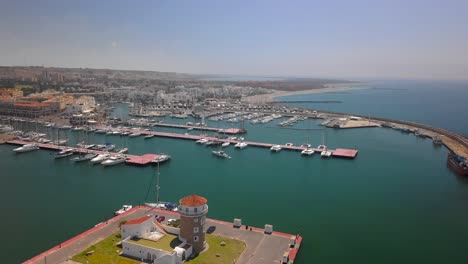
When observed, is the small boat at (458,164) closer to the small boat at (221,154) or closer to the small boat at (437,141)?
the small boat at (437,141)

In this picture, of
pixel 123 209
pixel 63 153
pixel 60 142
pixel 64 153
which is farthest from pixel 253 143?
pixel 123 209

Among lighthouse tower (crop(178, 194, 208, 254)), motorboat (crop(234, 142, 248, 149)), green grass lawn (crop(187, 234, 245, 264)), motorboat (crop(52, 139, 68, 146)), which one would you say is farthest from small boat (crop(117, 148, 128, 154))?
lighthouse tower (crop(178, 194, 208, 254))

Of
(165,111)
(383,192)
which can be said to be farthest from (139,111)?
(383,192)

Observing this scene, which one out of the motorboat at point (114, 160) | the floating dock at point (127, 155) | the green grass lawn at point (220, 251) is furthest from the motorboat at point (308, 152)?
the green grass lawn at point (220, 251)

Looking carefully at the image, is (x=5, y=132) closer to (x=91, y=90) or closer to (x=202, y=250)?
(x=202, y=250)

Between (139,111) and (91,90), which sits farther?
(91,90)

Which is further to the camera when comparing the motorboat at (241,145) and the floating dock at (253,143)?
the motorboat at (241,145)

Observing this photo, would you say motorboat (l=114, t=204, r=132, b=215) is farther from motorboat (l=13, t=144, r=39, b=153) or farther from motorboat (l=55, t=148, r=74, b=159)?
motorboat (l=13, t=144, r=39, b=153)

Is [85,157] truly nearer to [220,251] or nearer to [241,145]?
[241,145]
